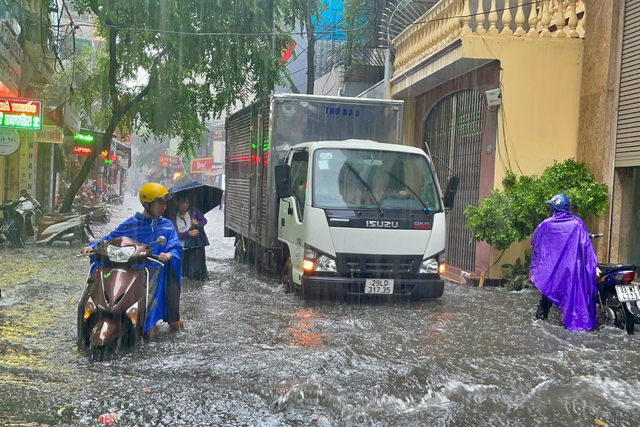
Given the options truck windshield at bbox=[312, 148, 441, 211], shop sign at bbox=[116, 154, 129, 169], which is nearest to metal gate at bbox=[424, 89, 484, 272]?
truck windshield at bbox=[312, 148, 441, 211]

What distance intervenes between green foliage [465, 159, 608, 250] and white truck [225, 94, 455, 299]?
Answer: 1.74m

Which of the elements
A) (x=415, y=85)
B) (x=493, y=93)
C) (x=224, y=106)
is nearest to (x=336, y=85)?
(x=224, y=106)

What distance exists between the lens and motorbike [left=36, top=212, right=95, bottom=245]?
49.7ft

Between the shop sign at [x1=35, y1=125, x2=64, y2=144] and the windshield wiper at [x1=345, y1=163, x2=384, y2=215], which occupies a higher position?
the shop sign at [x1=35, y1=125, x2=64, y2=144]

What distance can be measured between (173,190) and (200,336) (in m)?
3.88

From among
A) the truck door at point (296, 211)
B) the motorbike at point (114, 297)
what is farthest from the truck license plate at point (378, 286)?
the motorbike at point (114, 297)

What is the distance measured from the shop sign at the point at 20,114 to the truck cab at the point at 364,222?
24.9 ft

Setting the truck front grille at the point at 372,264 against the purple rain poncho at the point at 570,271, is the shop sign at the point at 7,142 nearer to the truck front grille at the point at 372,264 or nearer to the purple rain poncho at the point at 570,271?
the truck front grille at the point at 372,264

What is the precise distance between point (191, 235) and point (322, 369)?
4838 millimetres

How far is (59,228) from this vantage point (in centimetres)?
1515

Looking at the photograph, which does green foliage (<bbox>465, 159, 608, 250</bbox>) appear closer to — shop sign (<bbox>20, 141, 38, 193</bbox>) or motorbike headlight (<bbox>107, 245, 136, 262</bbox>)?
motorbike headlight (<bbox>107, 245, 136, 262</bbox>)

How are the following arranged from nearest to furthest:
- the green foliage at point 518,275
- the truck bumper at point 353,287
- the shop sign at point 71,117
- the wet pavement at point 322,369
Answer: the wet pavement at point 322,369, the truck bumper at point 353,287, the green foliage at point 518,275, the shop sign at point 71,117

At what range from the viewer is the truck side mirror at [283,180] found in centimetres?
861

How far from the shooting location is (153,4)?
42.2 ft
